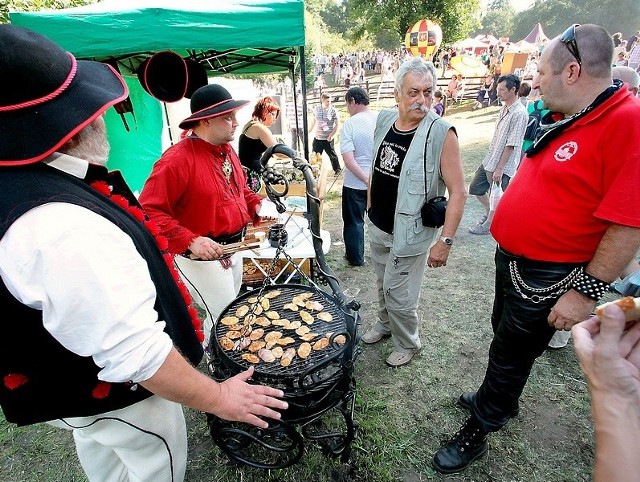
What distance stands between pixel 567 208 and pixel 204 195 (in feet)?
6.77

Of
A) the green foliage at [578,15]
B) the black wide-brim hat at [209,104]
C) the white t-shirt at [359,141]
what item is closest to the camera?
the black wide-brim hat at [209,104]

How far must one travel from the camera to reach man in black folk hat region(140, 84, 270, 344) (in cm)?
221

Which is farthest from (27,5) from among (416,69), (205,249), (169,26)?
(416,69)

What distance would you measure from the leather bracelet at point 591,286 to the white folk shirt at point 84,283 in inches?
68.2

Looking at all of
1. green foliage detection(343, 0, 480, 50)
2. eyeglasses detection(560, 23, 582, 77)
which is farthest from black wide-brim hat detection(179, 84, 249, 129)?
green foliage detection(343, 0, 480, 50)

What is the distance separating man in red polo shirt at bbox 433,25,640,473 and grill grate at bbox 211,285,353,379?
0.92 meters

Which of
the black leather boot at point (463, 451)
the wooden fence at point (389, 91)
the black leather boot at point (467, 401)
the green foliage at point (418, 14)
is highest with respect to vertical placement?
the green foliage at point (418, 14)

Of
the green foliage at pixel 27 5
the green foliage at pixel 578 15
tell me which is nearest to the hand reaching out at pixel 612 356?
the green foliage at pixel 27 5

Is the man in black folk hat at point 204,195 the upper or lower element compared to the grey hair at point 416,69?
lower

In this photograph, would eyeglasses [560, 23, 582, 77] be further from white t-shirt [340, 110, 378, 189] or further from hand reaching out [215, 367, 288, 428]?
white t-shirt [340, 110, 378, 189]

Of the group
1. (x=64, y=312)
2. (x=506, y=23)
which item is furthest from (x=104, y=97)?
(x=506, y=23)

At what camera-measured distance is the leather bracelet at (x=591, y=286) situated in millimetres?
1539

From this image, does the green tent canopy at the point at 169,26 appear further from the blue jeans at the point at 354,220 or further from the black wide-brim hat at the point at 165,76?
the blue jeans at the point at 354,220

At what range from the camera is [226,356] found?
1.63 meters
